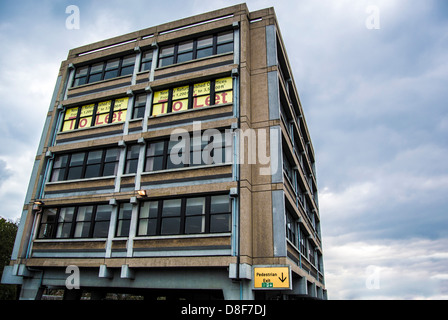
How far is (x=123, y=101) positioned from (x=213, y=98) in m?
6.63

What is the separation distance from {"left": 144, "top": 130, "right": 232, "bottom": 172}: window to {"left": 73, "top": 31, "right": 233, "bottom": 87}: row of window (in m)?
5.82

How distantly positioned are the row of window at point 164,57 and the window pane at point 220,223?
401 inches

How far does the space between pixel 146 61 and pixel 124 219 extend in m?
10.8

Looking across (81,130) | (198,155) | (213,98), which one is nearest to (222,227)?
(198,155)

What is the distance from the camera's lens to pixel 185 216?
17.0 meters

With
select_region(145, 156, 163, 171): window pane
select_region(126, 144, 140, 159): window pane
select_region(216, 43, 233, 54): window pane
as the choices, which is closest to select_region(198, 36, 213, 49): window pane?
select_region(216, 43, 233, 54): window pane

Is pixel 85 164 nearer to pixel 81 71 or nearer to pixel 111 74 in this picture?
pixel 111 74

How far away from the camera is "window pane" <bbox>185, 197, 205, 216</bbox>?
16891 millimetres

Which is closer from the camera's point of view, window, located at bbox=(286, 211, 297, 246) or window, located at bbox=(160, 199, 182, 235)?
window, located at bbox=(160, 199, 182, 235)

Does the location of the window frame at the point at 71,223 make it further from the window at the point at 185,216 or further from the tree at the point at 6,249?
the tree at the point at 6,249

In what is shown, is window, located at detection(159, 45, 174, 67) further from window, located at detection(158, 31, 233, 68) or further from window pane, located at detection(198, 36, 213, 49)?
window pane, located at detection(198, 36, 213, 49)

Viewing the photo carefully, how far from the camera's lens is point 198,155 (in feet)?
58.9

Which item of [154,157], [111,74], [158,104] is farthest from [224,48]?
[111,74]
